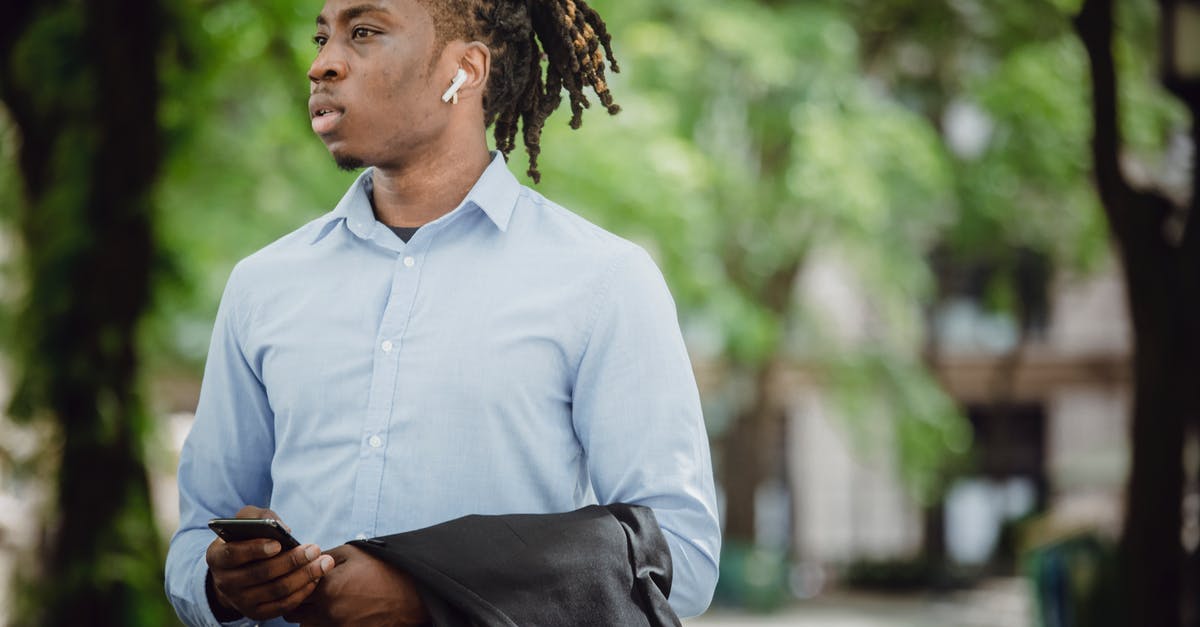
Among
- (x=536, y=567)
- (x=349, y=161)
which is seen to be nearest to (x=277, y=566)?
(x=536, y=567)

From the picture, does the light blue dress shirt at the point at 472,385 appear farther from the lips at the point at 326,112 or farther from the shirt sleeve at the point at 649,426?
the lips at the point at 326,112

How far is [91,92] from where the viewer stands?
5.81 metres

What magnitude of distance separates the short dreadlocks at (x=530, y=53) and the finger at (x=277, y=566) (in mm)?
680

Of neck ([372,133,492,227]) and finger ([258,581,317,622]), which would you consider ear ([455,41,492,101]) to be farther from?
finger ([258,581,317,622])

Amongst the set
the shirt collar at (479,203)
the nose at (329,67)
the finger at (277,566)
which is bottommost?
the finger at (277,566)

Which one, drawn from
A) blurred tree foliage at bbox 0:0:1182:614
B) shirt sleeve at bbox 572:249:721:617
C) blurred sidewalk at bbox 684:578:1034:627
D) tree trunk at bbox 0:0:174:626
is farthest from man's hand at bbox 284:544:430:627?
blurred sidewalk at bbox 684:578:1034:627

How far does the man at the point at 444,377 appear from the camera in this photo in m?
1.76

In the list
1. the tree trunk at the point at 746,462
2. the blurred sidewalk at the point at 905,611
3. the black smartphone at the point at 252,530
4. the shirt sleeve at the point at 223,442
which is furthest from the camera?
the tree trunk at the point at 746,462

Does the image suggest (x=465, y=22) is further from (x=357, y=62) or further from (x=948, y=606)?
(x=948, y=606)

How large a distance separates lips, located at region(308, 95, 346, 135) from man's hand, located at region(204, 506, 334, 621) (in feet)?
1.62

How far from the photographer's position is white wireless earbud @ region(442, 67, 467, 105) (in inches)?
75.3

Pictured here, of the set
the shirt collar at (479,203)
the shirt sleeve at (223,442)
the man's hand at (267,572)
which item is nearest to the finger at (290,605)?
the man's hand at (267,572)

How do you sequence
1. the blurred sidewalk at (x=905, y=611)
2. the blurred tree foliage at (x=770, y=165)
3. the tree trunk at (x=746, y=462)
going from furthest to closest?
the tree trunk at (x=746, y=462)
the blurred sidewalk at (x=905, y=611)
the blurred tree foliage at (x=770, y=165)

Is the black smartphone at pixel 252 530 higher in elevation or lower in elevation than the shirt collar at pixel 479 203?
lower
